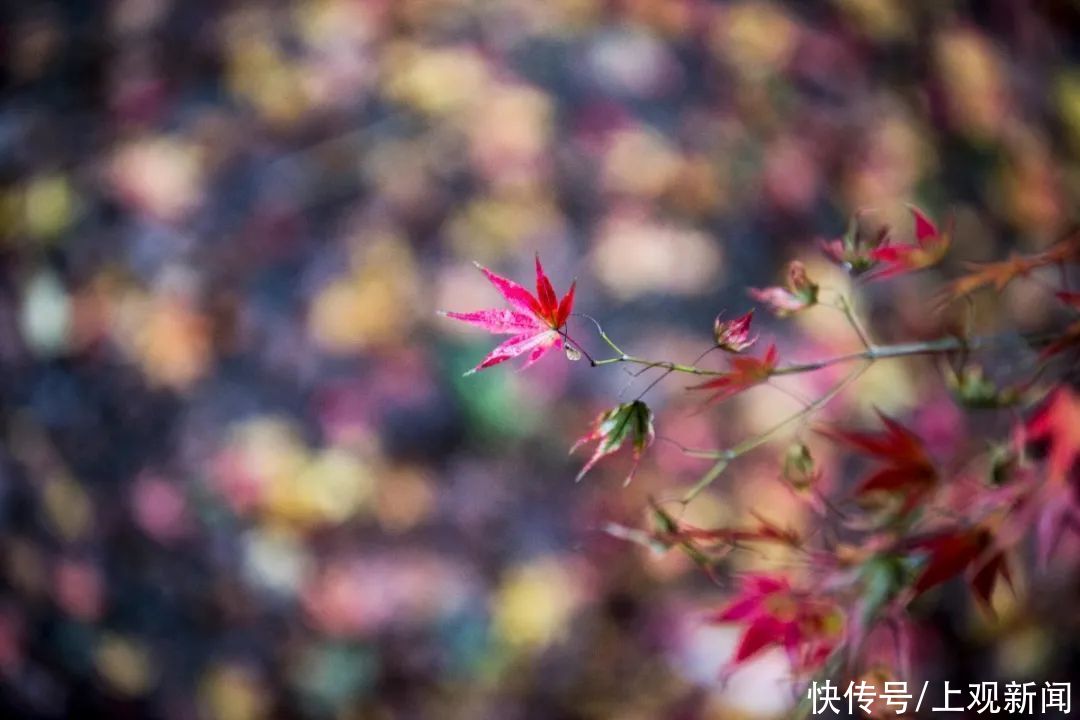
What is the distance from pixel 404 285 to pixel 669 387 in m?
0.38

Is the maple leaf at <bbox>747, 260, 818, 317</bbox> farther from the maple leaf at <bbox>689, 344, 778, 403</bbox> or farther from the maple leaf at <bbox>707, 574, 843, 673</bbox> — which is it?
the maple leaf at <bbox>707, 574, 843, 673</bbox>

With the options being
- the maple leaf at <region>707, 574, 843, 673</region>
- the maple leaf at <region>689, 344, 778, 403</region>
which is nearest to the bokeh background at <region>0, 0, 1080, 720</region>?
the maple leaf at <region>707, 574, 843, 673</region>

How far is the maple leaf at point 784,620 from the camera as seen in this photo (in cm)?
57

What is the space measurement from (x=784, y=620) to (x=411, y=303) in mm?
706

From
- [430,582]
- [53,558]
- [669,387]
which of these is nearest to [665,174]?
[669,387]

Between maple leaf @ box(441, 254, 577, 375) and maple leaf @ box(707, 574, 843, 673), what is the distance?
0.23 m

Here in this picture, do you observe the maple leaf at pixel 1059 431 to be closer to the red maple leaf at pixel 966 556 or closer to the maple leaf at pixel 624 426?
the red maple leaf at pixel 966 556

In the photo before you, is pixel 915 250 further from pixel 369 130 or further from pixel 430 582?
pixel 369 130

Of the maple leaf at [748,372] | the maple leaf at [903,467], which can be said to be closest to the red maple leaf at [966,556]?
the maple leaf at [903,467]

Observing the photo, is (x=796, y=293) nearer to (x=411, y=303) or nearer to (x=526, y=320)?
(x=526, y=320)

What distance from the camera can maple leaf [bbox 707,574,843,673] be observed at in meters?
0.57

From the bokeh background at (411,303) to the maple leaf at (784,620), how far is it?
441 mm

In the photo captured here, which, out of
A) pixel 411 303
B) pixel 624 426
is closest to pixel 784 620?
pixel 624 426

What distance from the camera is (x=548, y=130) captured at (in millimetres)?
1253
